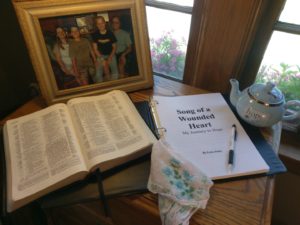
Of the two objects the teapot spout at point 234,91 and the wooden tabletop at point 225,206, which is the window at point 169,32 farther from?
the wooden tabletop at point 225,206

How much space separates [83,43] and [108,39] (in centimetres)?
7

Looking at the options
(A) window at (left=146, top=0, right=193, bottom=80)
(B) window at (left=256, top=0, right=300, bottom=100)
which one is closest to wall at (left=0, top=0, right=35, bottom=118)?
(A) window at (left=146, top=0, right=193, bottom=80)

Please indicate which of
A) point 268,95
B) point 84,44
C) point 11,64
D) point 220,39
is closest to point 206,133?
point 268,95

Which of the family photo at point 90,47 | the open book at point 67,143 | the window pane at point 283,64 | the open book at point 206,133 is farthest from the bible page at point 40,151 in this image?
the window pane at point 283,64

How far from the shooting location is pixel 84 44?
2.23 feet

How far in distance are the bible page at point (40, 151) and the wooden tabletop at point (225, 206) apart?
0.46 ft

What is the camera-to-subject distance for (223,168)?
0.58 m

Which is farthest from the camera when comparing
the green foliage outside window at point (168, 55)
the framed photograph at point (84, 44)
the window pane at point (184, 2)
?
the green foliage outside window at point (168, 55)

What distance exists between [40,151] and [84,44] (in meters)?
0.31

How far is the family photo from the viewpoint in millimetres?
645

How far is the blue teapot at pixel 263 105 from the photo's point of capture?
2.08 ft

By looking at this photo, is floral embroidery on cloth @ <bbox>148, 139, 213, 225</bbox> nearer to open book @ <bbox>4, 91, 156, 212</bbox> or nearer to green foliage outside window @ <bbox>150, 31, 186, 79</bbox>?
open book @ <bbox>4, 91, 156, 212</bbox>

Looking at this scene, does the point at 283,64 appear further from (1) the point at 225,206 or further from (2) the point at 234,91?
(1) the point at 225,206

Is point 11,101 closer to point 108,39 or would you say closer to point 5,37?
point 5,37
